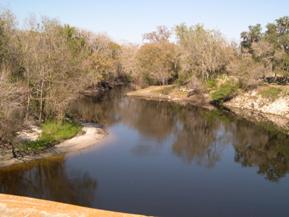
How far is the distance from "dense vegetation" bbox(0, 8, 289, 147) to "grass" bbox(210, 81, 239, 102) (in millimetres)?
261

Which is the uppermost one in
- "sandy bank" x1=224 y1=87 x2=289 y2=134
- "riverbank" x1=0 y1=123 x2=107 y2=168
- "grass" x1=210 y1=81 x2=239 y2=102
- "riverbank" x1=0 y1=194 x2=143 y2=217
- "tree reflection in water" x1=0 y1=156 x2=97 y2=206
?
"grass" x1=210 y1=81 x2=239 y2=102

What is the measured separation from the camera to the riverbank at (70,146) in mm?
43781

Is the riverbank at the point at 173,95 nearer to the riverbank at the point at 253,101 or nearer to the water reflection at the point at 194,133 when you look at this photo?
the riverbank at the point at 253,101

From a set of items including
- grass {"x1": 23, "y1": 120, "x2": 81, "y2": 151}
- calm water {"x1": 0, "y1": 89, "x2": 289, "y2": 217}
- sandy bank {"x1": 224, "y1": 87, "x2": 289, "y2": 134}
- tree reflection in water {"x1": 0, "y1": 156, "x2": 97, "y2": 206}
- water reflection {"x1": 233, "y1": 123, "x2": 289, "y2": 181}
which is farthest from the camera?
sandy bank {"x1": 224, "y1": 87, "x2": 289, "y2": 134}

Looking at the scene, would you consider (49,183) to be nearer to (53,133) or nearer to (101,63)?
(53,133)

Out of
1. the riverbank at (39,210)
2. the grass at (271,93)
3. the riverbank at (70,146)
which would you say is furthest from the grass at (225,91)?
the riverbank at (39,210)

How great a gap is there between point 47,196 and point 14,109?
34.0 feet

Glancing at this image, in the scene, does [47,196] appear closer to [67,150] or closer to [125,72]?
[67,150]

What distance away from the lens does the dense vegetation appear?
53.0 meters

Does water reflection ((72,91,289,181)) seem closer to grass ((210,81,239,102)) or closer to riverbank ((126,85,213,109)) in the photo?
riverbank ((126,85,213,109))

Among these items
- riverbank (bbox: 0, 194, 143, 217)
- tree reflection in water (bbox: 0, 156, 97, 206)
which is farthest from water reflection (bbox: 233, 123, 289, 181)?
riverbank (bbox: 0, 194, 143, 217)

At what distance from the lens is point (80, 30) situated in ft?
433

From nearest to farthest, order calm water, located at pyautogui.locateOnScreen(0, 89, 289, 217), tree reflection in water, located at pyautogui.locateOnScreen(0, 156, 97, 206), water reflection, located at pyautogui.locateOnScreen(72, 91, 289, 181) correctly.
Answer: calm water, located at pyautogui.locateOnScreen(0, 89, 289, 217), tree reflection in water, located at pyautogui.locateOnScreen(0, 156, 97, 206), water reflection, located at pyautogui.locateOnScreen(72, 91, 289, 181)

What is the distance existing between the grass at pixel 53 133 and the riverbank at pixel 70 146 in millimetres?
802
